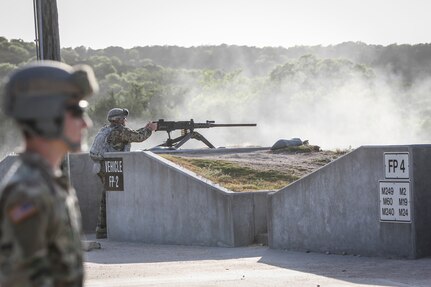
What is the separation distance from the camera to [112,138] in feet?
66.3

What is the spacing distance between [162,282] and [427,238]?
3486 millimetres

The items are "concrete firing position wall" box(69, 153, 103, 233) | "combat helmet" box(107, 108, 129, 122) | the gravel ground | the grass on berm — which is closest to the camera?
the gravel ground

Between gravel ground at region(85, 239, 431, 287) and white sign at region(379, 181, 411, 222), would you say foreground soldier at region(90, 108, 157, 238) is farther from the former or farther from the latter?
white sign at region(379, 181, 411, 222)

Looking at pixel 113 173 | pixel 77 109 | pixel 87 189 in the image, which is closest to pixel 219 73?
pixel 87 189

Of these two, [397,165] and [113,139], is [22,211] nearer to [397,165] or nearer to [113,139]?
[397,165]

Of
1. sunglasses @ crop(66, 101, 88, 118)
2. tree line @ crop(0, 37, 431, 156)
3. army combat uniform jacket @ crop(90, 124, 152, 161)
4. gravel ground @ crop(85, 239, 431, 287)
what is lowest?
gravel ground @ crop(85, 239, 431, 287)

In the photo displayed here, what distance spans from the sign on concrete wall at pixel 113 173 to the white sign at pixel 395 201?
703 centimetres

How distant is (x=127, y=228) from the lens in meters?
20.0

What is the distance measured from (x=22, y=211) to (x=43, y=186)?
0.48 ft

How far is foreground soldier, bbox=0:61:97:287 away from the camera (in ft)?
13.0

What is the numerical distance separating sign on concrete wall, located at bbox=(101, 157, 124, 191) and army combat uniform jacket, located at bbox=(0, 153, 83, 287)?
52.5 ft

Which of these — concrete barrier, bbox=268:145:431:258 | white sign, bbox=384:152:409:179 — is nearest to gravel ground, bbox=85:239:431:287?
concrete barrier, bbox=268:145:431:258

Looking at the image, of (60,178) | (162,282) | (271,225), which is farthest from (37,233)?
(271,225)

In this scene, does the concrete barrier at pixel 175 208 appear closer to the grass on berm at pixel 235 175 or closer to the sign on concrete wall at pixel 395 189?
the grass on berm at pixel 235 175
